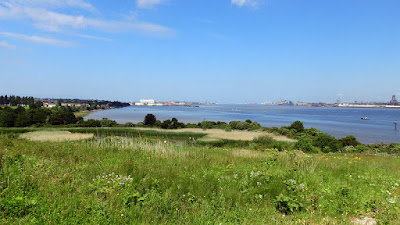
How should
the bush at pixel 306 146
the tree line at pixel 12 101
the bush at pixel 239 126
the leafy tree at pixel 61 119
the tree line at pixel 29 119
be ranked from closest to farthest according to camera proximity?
1. the bush at pixel 306 146
2. the bush at pixel 239 126
3. the tree line at pixel 29 119
4. the leafy tree at pixel 61 119
5. the tree line at pixel 12 101

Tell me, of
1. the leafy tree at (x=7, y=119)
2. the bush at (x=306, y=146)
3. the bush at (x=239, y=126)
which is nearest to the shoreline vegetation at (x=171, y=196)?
the bush at (x=306, y=146)

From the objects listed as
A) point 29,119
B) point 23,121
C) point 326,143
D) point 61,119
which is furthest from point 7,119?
point 326,143

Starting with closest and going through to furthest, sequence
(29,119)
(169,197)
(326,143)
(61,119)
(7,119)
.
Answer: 1. (169,197)
2. (326,143)
3. (7,119)
4. (29,119)
5. (61,119)

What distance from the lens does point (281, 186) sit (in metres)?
5.75

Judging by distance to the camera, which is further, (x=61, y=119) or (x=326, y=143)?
(x=61, y=119)

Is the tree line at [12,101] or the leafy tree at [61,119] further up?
the tree line at [12,101]

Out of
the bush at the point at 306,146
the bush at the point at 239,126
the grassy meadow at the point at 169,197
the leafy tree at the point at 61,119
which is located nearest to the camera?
the grassy meadow at the point at 169,197

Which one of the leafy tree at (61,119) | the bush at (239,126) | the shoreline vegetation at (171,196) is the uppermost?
the shoreline vegetation at (171,196)

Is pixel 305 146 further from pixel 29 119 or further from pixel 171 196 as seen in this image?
pixel 29 119

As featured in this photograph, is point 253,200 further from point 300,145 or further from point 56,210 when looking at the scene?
point 300,145

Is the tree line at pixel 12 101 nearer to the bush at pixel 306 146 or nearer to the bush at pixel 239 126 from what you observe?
the bush at pixel 239 126

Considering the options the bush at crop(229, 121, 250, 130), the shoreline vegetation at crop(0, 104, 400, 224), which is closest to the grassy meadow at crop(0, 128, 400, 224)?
the shoreline vegetation at crop(0, 104, 400, 224)

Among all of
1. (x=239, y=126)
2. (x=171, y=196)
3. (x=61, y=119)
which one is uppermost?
(x=171, y=196)

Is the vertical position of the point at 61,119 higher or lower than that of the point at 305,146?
higher
